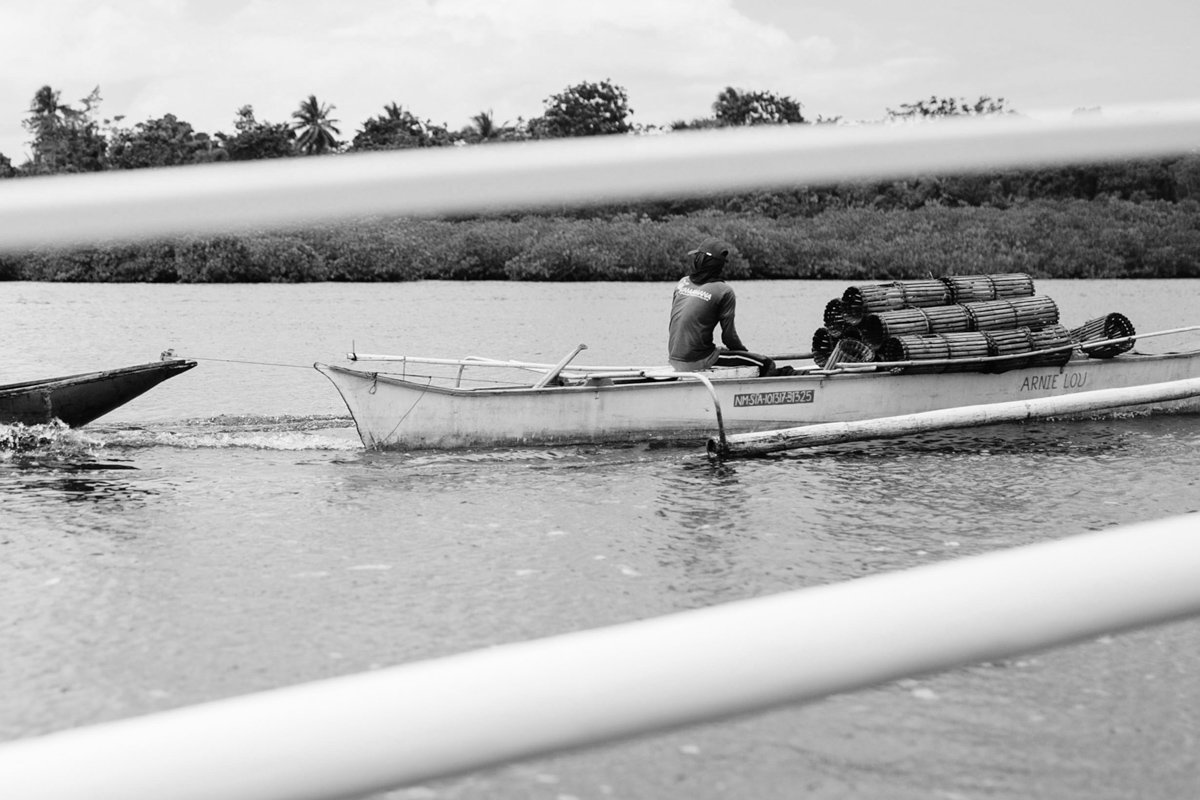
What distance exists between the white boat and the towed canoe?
2.12 m

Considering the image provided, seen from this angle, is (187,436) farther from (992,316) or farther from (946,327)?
(992,316)

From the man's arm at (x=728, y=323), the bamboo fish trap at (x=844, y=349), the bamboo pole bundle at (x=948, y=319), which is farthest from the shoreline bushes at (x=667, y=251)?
the man's arm at (x=728, y=323)

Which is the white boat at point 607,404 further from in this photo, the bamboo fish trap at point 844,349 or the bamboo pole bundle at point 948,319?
the bamboo pole bundle at point 948,319

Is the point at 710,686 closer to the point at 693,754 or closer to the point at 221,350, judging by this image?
the point at 693,754

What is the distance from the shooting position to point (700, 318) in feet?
42.8

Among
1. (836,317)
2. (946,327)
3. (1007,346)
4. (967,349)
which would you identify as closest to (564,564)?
(836,317)

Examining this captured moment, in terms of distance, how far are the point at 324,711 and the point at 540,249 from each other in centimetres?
4018

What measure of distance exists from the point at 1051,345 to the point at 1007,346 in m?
0.71

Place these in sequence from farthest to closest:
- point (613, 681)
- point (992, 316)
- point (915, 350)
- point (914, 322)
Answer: point (992, 316) → point (914, 322) → point (915, 350) → point (613, 681)

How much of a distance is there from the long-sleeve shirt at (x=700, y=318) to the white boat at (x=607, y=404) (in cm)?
31

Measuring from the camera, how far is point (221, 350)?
22438mm

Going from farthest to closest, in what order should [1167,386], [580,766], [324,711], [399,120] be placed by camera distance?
[399,120], [1167,386], [580,766], [324,711]

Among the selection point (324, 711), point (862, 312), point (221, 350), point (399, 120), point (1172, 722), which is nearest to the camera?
point (324, 711)

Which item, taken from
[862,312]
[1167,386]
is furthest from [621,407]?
[1167,386]
